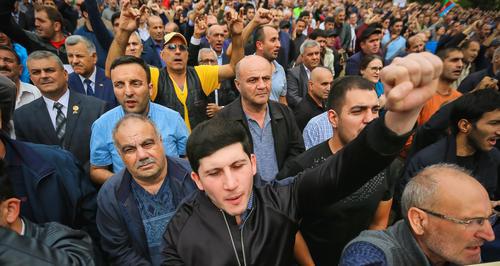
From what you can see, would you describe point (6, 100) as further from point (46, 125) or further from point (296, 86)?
point (296, 86)

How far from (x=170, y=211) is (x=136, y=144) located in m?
0.43

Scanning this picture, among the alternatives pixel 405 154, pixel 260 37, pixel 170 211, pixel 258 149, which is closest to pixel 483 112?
pixel 405 154

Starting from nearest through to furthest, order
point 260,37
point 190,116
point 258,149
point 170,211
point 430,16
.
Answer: point 170,211
point 258,149
point 190,116
point 260,37
point 430,16

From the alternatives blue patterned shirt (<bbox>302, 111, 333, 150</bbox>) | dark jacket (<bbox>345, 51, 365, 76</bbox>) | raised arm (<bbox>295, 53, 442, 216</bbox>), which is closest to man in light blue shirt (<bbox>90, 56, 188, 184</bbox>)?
blue patterned shirt (<bbox>302, 111, 333, 150</bbox>)

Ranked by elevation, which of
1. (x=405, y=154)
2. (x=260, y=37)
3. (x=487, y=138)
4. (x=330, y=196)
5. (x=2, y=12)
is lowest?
(x=405, y=154)

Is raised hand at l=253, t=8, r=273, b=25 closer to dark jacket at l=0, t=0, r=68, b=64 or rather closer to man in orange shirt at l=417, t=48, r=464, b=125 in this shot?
man in orange shirt at l=417, t=48, r=464, b=125

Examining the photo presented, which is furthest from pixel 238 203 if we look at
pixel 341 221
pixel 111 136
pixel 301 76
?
pixel 301 76

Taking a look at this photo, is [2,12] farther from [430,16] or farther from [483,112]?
[430,16]

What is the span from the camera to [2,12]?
12.9 feet

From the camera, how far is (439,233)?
5.17 feet

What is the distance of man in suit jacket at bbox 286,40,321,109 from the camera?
5169mm

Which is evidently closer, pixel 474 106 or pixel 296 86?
pixel 474 106

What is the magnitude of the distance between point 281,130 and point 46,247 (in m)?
2.10

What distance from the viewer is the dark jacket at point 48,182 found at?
2191 mm
